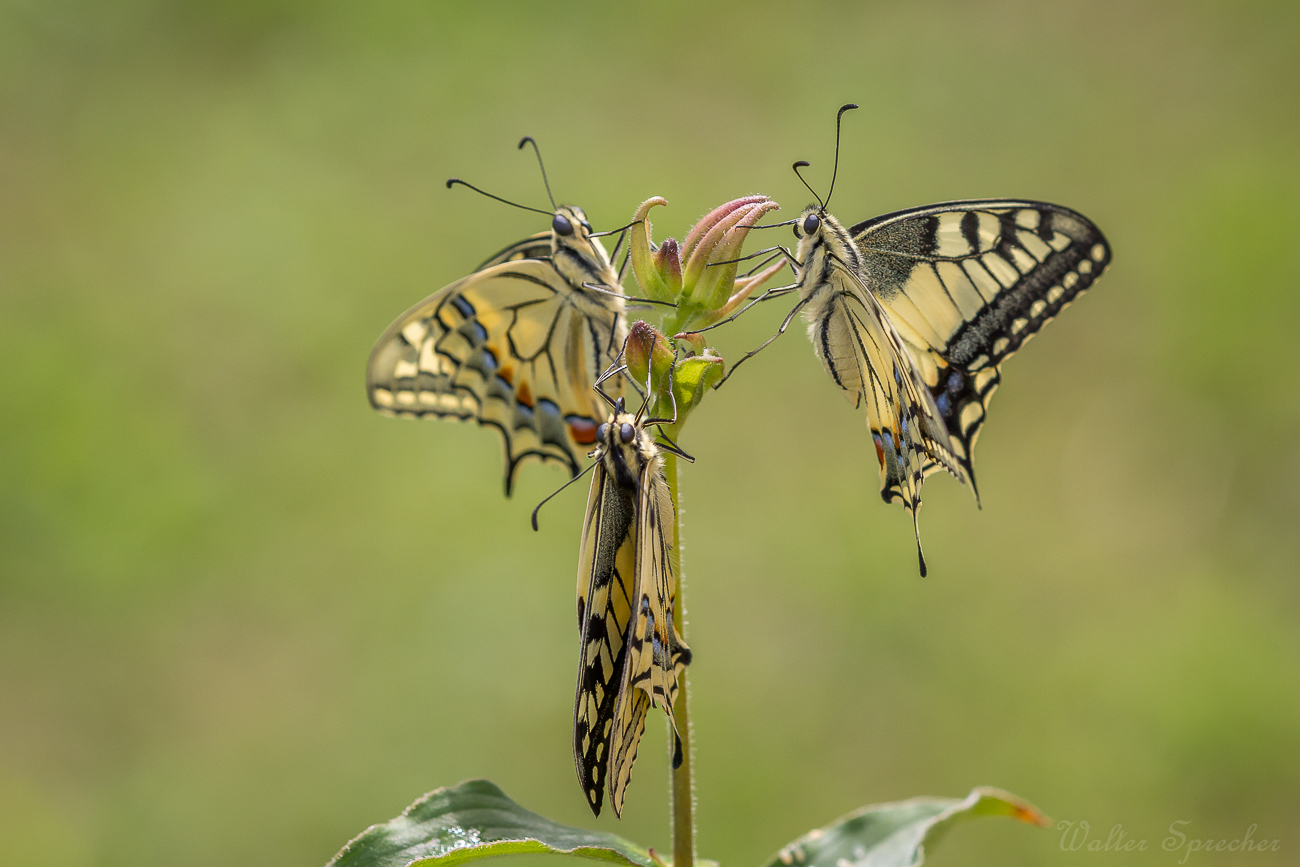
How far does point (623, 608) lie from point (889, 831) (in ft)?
3.05

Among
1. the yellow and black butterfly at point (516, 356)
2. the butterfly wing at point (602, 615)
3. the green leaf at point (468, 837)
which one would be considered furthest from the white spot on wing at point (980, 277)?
the green leaf at point (468, 837)

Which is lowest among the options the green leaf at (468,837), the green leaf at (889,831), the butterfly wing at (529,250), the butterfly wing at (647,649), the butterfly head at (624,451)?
the green leaf at (889,831)

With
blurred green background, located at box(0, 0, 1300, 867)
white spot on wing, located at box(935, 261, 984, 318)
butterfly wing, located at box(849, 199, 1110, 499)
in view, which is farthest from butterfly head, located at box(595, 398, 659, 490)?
blurred green background, located at box(0, 0, 1300, 867)

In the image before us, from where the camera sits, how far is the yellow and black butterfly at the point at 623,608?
6.10 feet

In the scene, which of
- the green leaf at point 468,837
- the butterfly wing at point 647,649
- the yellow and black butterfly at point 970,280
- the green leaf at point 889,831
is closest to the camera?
the butterfly wing at point 647,649

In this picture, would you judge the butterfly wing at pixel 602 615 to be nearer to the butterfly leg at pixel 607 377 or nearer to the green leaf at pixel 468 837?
the green leaf at pixel 468 837

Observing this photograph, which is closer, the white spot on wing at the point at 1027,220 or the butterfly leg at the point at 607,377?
the butterfly leg at the point at 607,377

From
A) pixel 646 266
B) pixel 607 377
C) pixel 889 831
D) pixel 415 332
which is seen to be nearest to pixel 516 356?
pixel 415 332

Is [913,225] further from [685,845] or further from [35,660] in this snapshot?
[35,660]

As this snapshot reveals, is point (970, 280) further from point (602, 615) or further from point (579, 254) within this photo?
point (602, 615)

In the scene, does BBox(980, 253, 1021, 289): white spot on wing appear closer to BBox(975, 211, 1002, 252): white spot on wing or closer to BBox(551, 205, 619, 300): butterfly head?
BBox(975, 211, 1002, 252): white spot on wing

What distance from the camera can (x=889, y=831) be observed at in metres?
2.44

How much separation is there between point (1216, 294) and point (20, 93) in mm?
8127

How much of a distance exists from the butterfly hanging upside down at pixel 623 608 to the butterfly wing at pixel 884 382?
21.1 inches
